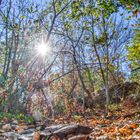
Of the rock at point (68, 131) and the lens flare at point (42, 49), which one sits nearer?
the rock at point (68, 131)

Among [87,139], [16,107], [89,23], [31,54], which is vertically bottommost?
[87,139]

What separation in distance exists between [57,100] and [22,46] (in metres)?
3.58

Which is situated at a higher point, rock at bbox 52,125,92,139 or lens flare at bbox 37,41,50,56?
lens flare at bbox 37,41,50,56

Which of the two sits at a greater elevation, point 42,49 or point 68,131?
point 42,49

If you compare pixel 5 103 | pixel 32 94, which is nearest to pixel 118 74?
pixel 32 94

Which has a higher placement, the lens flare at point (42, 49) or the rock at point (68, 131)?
the lens flare at point (42, 49)

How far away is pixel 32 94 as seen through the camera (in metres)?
14.7

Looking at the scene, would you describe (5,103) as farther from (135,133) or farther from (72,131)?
(135,133)

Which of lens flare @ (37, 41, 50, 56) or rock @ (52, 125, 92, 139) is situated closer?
rock @ (52, 125, 92, 139)

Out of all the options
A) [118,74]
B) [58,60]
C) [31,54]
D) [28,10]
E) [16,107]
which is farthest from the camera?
[118,74]

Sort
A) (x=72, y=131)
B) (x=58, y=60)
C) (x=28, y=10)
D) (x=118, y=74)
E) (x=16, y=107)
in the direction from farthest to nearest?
(x=118, y=74) → (x=58, y=60) → (x=28, y=10) → (x=16, y=107) → (x=72, y=131)

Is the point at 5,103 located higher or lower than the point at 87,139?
higher

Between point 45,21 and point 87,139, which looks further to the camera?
point 45,21

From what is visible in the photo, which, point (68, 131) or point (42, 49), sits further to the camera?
point (42, 49)
